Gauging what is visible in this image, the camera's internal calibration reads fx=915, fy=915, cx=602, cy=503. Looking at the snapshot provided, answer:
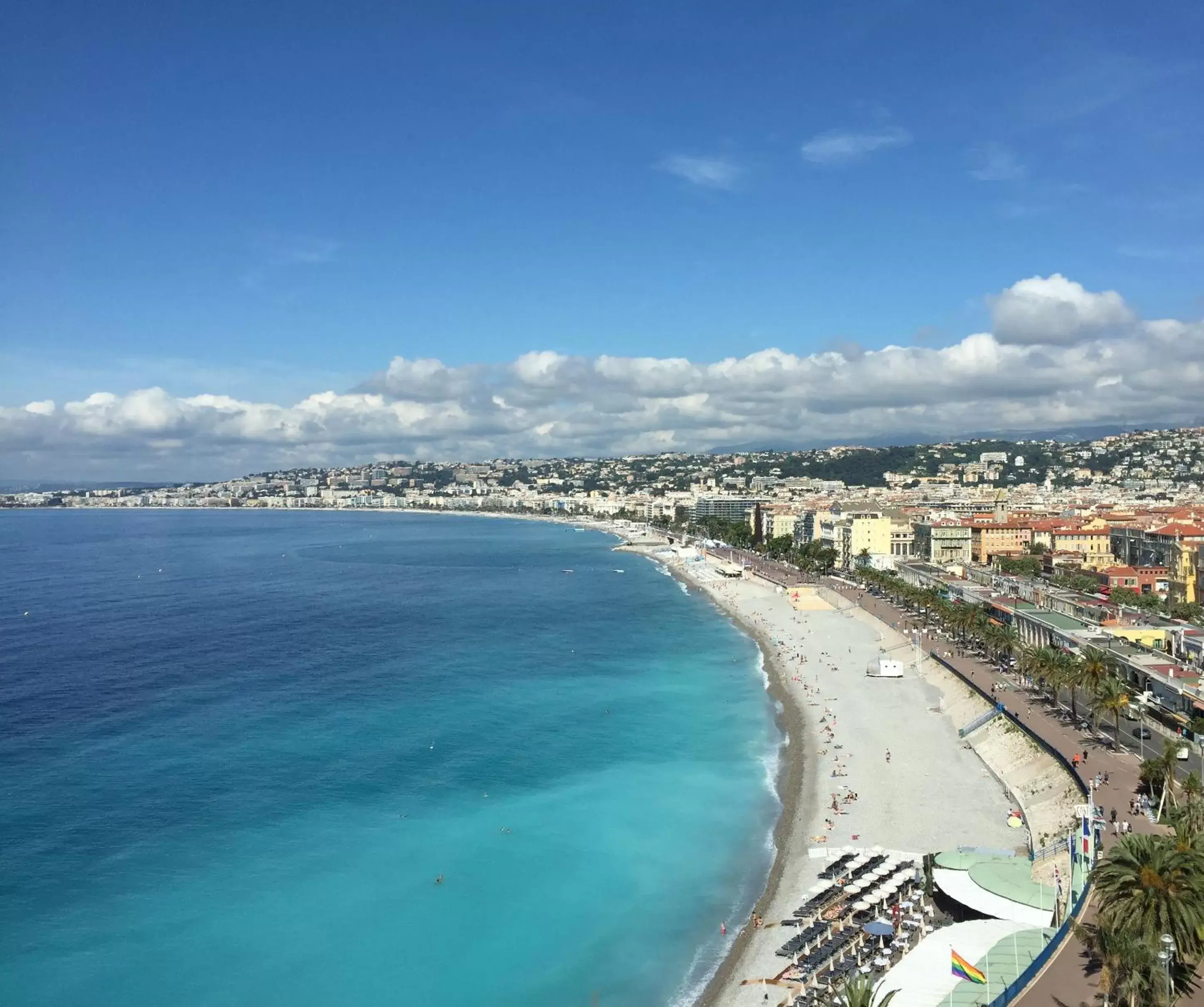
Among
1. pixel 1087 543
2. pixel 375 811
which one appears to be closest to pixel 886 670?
pixel 375 811

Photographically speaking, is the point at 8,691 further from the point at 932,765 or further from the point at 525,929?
the point at 932,765

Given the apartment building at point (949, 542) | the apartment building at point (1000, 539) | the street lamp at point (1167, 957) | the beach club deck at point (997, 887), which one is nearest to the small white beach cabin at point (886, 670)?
the beach club deck at point (997, 887)

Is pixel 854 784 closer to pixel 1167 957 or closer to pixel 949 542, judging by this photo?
pixel 1167 957

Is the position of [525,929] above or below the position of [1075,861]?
below

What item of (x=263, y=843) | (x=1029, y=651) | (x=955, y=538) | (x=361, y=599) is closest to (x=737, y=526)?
(x=955, y=538)

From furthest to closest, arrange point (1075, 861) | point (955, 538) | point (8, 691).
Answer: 1. point (955, 538)
2. point (8, 691)
3. point (1075, 861)

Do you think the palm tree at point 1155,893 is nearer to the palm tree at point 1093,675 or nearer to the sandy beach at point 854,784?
the sandy beach at point 854,784
